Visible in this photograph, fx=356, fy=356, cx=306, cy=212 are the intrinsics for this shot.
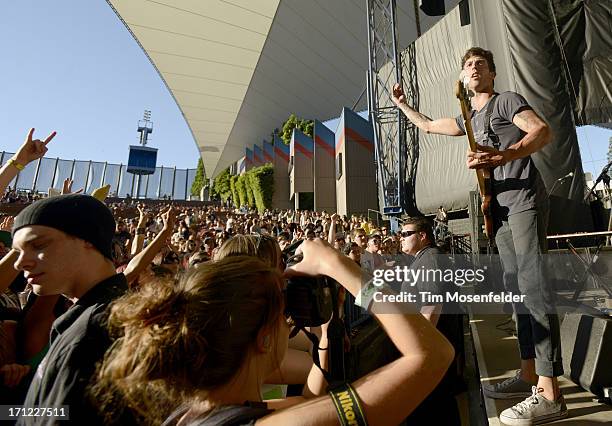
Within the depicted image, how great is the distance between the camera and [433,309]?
93.5 inches

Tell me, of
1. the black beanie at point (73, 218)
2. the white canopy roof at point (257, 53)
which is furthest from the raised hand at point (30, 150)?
the white canopy roof at point (257, 53)

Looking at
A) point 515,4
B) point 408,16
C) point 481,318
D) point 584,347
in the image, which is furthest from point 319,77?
point 584,347

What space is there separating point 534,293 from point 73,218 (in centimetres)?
196

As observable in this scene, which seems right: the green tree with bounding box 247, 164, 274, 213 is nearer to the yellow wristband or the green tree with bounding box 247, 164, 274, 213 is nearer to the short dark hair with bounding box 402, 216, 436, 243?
the short dark hair with bounding box 402, 216, 436, 243

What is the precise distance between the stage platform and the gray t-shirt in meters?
0.99

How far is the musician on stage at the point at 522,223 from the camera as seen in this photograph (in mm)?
1620

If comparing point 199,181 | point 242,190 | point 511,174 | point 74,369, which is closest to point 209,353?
point 74,369

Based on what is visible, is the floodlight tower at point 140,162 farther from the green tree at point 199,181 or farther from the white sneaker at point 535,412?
the white sneaker at point 535,412

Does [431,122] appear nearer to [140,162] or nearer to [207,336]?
[207,336]

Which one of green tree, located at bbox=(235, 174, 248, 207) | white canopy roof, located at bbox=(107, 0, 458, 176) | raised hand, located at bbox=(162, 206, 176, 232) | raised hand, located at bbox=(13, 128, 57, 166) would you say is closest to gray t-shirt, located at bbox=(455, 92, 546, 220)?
raised hand, located at bbox=(162, 206, 176, 232)

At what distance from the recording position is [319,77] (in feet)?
104

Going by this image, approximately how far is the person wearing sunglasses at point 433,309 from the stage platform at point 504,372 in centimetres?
26

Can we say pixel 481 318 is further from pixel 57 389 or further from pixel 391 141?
pixel 391 141

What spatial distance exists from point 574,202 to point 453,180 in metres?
3.99
